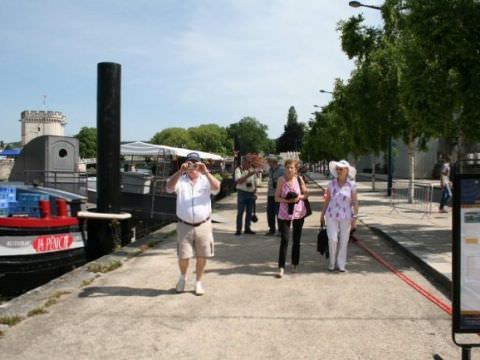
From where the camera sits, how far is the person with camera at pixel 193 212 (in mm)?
6195

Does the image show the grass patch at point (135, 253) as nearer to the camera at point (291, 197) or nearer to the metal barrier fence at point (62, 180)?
the camera at point (291, 197)

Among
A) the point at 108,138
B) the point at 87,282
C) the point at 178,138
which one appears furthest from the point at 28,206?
the point at 178,138

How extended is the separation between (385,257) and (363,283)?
2267 millimetres

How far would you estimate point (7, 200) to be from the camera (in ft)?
33.8

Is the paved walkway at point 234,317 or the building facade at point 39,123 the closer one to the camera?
the paved walkway at point 234,317

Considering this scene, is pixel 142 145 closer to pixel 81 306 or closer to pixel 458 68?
pixel 458 68

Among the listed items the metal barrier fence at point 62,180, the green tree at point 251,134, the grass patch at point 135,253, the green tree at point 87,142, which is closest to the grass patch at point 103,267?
the grass patch at point 135,253

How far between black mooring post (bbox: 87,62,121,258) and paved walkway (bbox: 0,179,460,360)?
8.95 feet

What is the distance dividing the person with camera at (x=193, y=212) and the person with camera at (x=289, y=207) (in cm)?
143

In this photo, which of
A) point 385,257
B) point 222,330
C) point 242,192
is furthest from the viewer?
point 242,192

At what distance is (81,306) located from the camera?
19.0ft

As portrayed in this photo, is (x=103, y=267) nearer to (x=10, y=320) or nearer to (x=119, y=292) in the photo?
(x=119, y=292)

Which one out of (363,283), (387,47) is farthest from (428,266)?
(387,47)

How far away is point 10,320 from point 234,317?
7.33 ft
